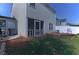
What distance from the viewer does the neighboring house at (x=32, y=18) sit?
1645mm

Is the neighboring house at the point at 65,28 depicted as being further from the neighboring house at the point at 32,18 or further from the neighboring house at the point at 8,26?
the neighboring house at the point at 8,26

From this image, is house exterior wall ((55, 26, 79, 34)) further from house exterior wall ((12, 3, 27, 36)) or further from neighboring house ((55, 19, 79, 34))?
house exterior wall ((12, 3, 27, 36))

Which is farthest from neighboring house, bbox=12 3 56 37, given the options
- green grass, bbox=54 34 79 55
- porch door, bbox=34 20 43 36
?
green grass, bbox=54 34 79 55

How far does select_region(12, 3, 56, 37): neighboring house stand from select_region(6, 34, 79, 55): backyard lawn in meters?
0.07

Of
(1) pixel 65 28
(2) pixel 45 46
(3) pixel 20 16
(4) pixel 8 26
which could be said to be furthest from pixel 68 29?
(4) pixel 8 26

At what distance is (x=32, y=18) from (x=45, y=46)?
32 centimetres

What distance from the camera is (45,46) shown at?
5.44 ft

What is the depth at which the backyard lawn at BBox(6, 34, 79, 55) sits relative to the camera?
1658mm

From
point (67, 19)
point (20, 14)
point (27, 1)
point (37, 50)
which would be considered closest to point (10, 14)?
point (20, 14)

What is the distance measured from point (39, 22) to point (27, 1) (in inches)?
9.7

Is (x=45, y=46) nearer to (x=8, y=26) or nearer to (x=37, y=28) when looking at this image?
(x=37, y=28)

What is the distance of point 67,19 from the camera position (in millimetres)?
1645

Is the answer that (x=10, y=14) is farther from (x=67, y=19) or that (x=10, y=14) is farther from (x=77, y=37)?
(x=77, y=37)

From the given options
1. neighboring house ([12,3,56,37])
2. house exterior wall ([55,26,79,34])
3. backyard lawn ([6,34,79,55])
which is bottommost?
backyard lawn ([6,34,79,55])
